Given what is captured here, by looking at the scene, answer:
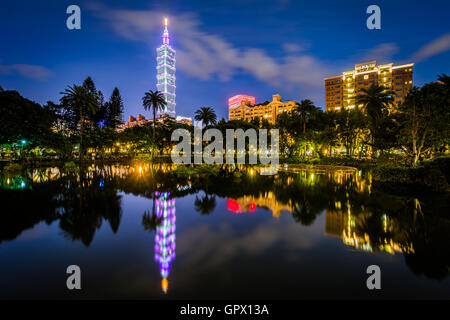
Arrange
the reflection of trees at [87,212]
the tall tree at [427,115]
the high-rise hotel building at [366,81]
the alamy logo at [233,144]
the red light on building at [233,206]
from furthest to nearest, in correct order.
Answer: the high-rise hotel building at [366,81] < the alamy logo at [233,144] < the tall tree at [427,115] < the red light on building at [233,206] < the reflection of trees at [87,212]

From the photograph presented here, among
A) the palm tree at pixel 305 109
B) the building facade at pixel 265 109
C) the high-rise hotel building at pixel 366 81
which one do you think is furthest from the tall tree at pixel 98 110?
the high-rise hotel building at pixel 366 81

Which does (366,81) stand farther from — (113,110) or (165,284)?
(165,284)

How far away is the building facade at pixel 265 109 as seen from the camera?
153 metres

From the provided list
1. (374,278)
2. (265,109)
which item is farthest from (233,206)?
(265,109)

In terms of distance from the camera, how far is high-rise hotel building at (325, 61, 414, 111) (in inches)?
4875

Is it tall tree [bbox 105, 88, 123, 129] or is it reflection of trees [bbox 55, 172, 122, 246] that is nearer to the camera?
reflection of trees [bbox 55, 172, 122, 246]

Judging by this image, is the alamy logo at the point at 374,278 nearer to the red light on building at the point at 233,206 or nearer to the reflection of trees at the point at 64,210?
the red light on building at the point at 233,206

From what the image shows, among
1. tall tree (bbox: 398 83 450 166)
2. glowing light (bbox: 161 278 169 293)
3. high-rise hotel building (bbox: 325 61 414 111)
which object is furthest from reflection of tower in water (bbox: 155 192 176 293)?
high-rise hotel building (bbox: 325 61 414 111)

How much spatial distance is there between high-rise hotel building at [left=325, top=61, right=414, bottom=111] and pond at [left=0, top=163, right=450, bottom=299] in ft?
396

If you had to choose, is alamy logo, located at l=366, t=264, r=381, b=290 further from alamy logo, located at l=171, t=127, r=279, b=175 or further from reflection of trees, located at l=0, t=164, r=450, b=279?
alamy logo, located at l=171, t=127, r=279, b=175

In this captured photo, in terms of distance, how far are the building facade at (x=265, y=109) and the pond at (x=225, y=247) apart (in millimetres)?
133993

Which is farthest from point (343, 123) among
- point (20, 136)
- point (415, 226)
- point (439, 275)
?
point (20, 136)

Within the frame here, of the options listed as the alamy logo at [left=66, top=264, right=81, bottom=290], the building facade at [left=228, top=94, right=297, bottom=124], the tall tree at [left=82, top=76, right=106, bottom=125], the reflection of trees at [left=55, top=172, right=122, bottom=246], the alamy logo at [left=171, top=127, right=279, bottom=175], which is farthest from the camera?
the building facade at [left=228, top=94, right=297, bottom=124]

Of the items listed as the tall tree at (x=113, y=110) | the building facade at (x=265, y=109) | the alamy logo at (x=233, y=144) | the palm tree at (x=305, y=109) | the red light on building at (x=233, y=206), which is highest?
the building facade at (x=265, y=109)
